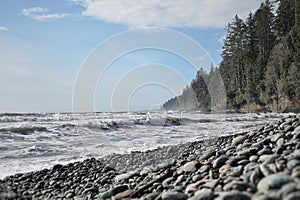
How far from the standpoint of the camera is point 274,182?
234 cm

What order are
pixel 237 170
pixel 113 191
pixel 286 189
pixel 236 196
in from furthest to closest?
pixel 113 191
pixel 237 170
pixel 236 196
pixel 286 189

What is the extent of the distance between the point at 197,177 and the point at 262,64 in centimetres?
4350

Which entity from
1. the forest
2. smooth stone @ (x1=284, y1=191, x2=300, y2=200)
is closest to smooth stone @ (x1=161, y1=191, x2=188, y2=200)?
smooth stone @ (x1=284, y1=191, x2=300, y2=200)

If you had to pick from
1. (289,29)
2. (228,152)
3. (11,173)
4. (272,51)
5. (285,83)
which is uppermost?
(289,29)

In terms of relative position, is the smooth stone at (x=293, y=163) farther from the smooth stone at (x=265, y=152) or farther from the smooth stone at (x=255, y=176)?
the smooth stone at (x=265, y=152)

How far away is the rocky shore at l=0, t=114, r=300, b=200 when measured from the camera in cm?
246

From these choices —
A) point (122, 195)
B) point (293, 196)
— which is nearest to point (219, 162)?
point (122, 195)

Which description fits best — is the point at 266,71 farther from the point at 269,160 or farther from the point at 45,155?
the point at 269,160

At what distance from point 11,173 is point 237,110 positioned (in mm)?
41230

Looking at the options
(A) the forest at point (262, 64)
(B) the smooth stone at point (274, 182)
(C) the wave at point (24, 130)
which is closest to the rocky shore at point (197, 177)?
(B) the smooth stone at point (274, 182)

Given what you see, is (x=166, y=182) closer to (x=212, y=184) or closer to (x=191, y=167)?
(x=191, y=167)

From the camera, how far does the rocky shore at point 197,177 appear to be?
2.46 meters

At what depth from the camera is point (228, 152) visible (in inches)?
A: 181

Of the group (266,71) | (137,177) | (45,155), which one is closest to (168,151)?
(137,177)
